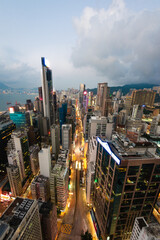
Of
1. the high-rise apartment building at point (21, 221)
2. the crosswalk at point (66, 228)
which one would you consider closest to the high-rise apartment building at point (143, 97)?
the crosswalk at point (66, 228)

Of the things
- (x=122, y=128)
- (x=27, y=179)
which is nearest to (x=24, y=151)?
(x=27, y=179)

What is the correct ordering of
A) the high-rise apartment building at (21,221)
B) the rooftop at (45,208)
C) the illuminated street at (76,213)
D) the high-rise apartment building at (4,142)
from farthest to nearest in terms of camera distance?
the high-rise apartment building at (4,142), the illuminated street at (76,213), the rooftop at (45,208), the high-rise apartment building at (21,221)

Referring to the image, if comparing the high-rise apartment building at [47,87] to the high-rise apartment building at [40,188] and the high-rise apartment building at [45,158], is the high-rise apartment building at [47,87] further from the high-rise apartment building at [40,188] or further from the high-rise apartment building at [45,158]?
the high-rise apartment building at [40,188]

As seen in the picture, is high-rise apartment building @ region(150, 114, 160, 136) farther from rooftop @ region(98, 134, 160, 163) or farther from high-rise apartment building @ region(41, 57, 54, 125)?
high-rise apartment building @ region(41, 57, 54, 125)

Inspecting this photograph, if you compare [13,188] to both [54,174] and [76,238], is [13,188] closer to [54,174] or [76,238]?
[54,174]

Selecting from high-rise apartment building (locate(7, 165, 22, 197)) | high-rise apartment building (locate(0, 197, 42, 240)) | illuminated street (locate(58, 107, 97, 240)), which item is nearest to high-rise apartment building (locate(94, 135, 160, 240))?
illuminated street (locate(58, 107, 97, 240))

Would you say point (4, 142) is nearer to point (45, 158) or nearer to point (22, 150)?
point (22, 150)
